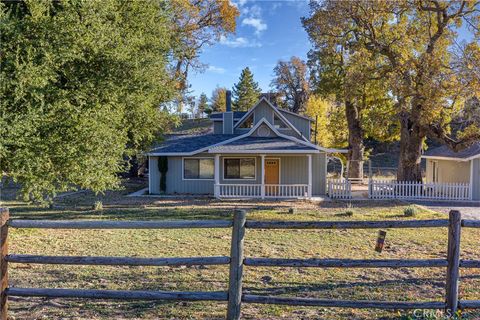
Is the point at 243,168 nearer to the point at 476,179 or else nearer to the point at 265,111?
the point at 265,111

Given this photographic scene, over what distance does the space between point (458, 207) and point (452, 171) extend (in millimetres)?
7231

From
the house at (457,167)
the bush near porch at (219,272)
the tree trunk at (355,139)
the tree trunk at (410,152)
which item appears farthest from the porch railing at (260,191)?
the tree trunk at (355,139)

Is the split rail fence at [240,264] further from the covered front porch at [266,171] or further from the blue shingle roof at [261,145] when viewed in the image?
the covered front porch at [266,171]

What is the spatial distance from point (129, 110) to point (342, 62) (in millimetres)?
20723

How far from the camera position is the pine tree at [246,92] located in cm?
5709

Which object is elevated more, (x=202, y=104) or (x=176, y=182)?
(x=202, y=104)

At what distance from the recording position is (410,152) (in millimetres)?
21359

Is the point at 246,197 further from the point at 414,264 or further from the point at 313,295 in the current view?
the point at 414,264

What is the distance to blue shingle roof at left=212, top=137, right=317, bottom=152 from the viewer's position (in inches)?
709

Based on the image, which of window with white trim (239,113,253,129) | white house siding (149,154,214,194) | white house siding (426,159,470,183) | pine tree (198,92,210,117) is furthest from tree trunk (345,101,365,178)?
pine tree (198,92,210,117)

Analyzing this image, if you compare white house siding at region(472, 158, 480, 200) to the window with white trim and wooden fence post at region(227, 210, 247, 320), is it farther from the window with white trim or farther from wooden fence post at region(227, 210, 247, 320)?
wooden fence post at region(227, 210, 247, 320)

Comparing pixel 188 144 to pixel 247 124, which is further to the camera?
pixel 247 124

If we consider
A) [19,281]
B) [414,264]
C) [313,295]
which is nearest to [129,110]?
[19,281]

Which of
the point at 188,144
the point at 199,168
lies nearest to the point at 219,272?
the point at 199,168
